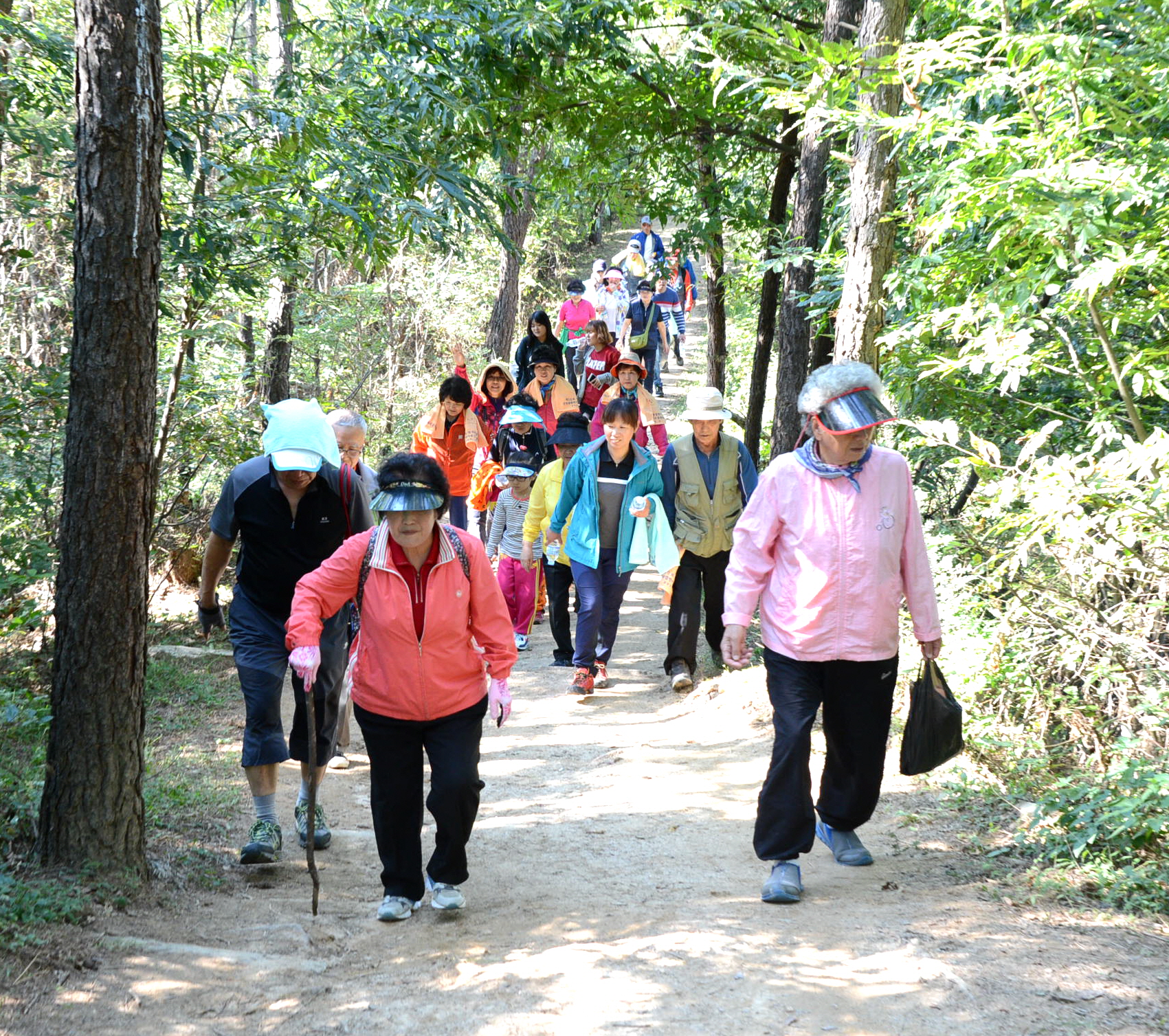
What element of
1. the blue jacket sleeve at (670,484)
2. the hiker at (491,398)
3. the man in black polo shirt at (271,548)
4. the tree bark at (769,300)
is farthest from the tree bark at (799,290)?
the man in black polo shirt at (271,548)

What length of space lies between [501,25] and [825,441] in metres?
6.27

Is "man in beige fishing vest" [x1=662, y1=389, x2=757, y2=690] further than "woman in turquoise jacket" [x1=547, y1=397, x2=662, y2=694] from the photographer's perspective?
No

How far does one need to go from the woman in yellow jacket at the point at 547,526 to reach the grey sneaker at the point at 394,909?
4.07 meters

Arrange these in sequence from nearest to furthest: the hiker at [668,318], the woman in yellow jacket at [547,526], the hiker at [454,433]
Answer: the woman in yellow jacket at [547,526] < the hiker at [454,433] < the hiker at [668,318]

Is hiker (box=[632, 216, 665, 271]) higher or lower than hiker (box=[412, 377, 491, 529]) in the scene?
higher

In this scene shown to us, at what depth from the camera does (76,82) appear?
4.23m

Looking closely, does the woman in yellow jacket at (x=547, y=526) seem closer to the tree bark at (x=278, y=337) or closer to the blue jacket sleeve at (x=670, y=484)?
the blue jacket sleeve at (x=670, y=484)

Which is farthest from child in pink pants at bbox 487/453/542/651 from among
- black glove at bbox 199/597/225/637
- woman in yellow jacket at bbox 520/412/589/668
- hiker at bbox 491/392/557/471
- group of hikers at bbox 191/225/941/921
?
black glove at bbox 199/597/225/637

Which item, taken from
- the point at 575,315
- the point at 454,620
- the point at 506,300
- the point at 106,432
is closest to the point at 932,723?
the point at 454,620

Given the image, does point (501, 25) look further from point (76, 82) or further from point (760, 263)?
point (76, 82)

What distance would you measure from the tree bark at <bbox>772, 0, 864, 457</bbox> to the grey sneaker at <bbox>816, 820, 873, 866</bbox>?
533cm

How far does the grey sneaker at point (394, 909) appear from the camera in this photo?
15.1 ft

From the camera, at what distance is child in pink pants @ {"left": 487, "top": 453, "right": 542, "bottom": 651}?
9.35 meters

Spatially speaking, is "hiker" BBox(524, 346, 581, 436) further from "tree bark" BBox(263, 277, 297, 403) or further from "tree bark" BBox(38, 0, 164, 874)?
"tree bark" BBox(38, 0, 164, 874)
